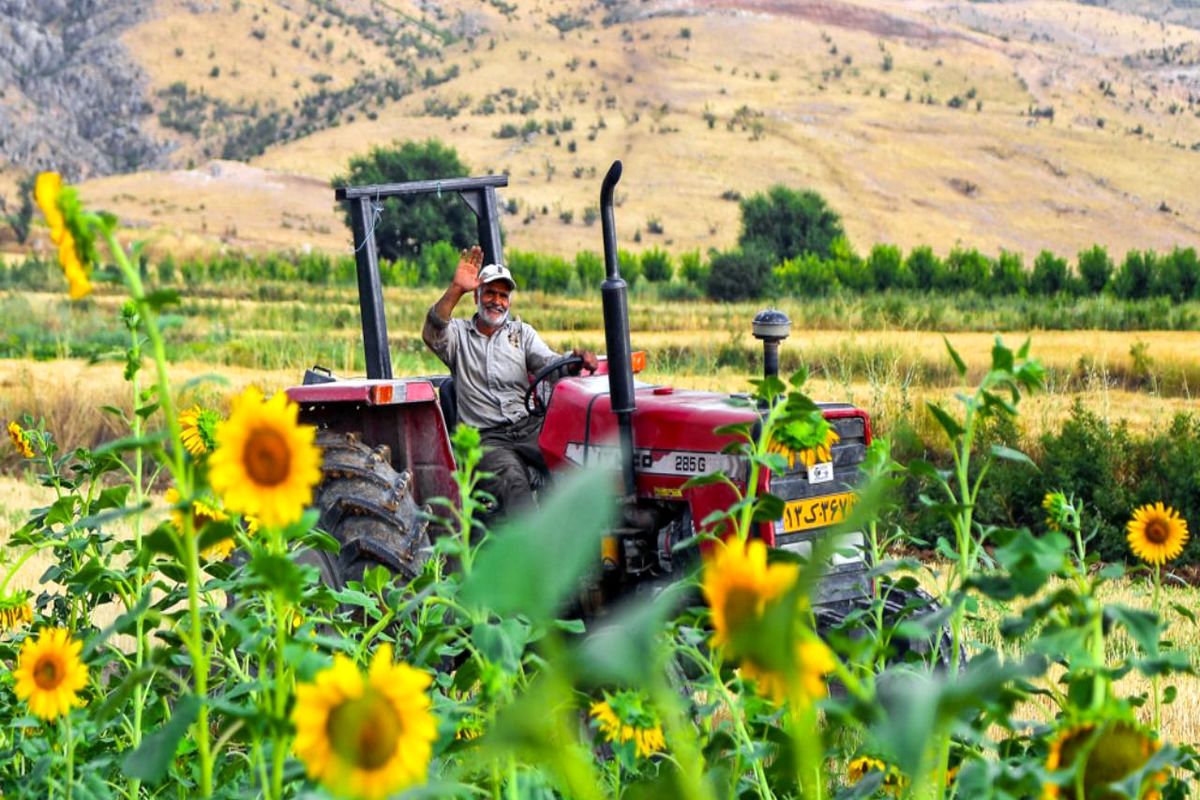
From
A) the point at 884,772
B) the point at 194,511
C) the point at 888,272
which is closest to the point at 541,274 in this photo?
the point at 888,272

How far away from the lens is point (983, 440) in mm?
9414

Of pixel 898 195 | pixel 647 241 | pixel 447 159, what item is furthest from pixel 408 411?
pixel 898 195

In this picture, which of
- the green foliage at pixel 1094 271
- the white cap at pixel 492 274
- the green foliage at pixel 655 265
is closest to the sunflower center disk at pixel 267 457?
the white cap at pixel 492 274

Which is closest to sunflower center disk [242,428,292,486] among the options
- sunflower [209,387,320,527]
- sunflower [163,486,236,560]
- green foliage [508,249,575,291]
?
sunflower [209,387,320,527]

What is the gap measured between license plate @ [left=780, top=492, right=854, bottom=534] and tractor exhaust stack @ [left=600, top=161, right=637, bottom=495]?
0.52 meters

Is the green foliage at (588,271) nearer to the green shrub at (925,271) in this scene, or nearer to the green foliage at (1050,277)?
the green shrub at (925,271)

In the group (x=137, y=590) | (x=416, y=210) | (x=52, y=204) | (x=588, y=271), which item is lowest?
(x=588, y=271)

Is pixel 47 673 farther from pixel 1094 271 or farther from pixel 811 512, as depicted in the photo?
pixel 1094 271

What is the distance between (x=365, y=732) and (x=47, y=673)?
1228 millimetres

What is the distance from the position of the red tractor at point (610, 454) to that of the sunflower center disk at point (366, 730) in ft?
10.3

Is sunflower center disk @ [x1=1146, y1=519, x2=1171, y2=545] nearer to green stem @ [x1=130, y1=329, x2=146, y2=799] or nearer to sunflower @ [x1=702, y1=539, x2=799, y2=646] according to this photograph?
green stem @ [x1=130, y1=329, x2=146, y2=799]

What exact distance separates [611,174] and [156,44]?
80627 mm

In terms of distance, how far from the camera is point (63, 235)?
138 centimetres

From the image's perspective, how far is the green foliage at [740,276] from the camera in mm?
29328
